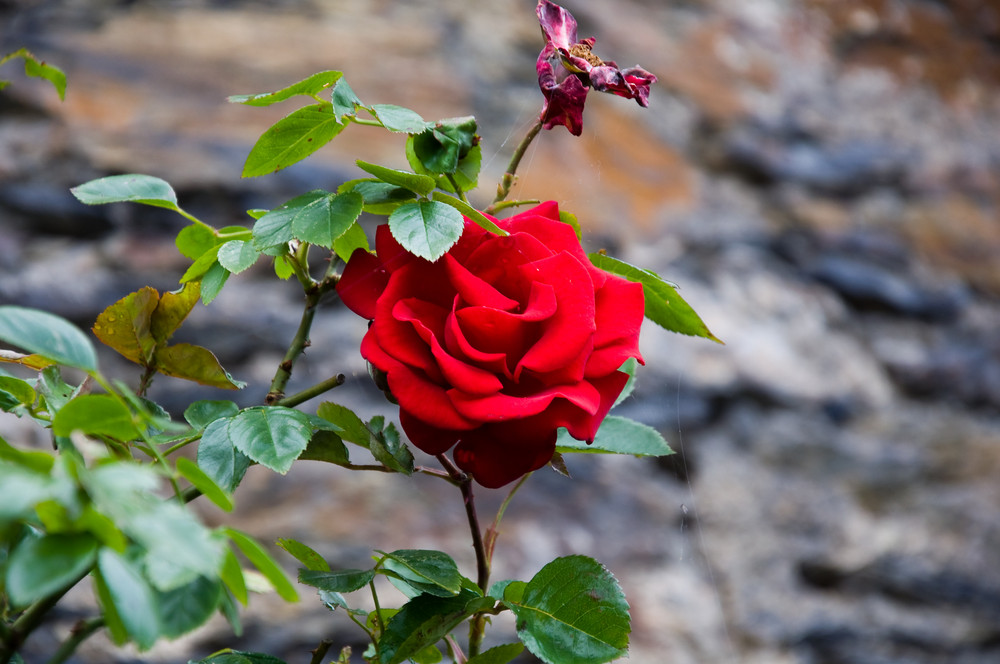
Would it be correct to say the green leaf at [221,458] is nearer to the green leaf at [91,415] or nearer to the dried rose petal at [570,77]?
the green leaf at [91,415]

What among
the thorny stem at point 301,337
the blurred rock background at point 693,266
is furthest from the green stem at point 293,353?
the blurred rock background at point 693,266

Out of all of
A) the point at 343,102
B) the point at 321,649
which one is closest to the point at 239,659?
the point at 321,649

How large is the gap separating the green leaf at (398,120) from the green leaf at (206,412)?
0.13m

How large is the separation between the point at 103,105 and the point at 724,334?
36.8 inches

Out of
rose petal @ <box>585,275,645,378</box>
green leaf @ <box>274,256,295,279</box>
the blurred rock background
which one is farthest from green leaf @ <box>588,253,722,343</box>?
the blurred rock background

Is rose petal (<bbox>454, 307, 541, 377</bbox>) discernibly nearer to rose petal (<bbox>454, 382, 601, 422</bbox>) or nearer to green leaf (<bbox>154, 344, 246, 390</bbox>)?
rose petal (<bbox>454, 382, 601, 422</bbox>)

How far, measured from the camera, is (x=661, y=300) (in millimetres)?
349

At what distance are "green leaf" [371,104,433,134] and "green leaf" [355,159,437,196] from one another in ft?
0.05

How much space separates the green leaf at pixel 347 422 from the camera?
0.32 m

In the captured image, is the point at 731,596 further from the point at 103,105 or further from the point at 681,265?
the point at 103,105

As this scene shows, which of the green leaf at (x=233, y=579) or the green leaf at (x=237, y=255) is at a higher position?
the green leaf at (x=237, y=255)

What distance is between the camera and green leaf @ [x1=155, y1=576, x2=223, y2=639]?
194 millimetres

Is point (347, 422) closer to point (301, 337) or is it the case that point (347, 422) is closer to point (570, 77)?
point (301, 337)

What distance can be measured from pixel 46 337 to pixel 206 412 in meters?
0.14
